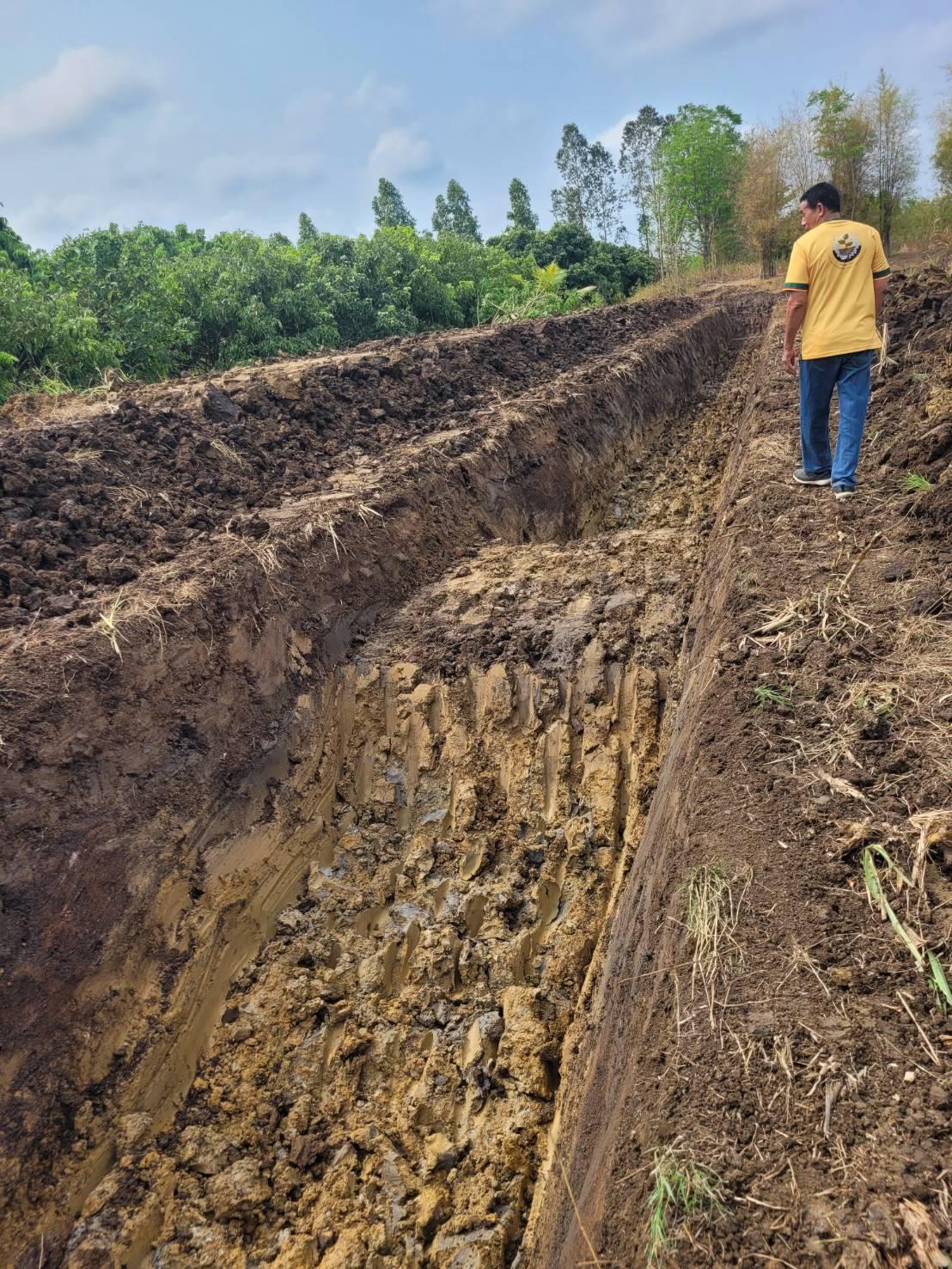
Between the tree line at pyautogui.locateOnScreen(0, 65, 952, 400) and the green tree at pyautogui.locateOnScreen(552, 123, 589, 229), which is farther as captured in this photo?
the green tree at pyautogui.locateOnScreen(552, 123, 589, 229)

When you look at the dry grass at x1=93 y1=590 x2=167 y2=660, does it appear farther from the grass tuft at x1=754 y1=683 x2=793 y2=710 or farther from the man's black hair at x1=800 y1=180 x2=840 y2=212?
the man's black hair at x1=800 y1=180 x2=840 y2=212

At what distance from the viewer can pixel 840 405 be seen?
4.53 m

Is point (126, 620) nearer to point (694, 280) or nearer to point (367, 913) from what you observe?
point (367, 913)

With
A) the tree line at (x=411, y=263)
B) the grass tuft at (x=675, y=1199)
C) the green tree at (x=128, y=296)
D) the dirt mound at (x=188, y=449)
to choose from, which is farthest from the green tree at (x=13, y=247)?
the grass tuft at (x=675, y=1199)

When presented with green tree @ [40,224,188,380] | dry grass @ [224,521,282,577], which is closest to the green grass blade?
dry grass @ [224,521,282,577]

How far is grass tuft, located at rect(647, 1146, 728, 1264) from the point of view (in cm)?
165

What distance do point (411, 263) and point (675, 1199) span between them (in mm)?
18776

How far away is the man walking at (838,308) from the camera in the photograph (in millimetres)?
4297

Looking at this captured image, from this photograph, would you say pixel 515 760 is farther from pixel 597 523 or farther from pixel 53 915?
pixel 597 523

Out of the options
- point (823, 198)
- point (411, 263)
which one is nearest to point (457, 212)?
point (411, 263)

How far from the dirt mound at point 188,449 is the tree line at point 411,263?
128 inches

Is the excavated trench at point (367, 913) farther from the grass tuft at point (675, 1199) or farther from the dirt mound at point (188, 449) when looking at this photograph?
the grass tuft at point (675, 1199)

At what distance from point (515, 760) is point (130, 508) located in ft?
11.8

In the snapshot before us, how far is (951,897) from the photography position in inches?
80.5
